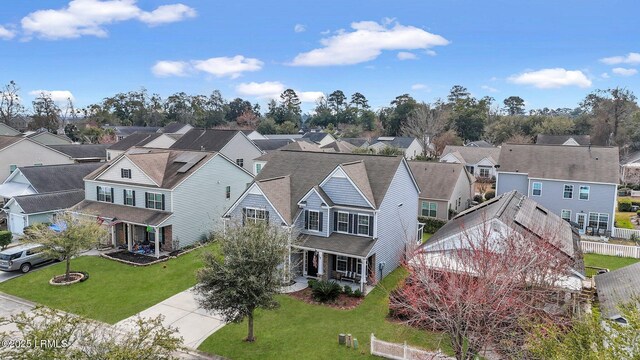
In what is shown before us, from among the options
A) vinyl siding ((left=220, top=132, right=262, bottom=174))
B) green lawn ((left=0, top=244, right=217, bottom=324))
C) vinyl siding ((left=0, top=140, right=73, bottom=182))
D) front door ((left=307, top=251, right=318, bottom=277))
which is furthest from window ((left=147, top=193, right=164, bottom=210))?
vinyl siding ((left=0, top=140, right=73, bottom=182))

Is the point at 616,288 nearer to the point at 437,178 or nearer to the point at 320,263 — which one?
the point at 320,263

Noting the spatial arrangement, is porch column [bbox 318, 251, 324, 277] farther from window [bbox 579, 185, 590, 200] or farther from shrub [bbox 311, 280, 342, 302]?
window [bbox 579, 185, 590, 200]

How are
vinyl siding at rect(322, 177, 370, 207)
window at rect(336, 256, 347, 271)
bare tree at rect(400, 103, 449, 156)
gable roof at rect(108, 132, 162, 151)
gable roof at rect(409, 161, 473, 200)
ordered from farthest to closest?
bare tree at rect(400, 103, 449, 156) < gable roof at rect(108, 132, 162, 151) < gable roof at rect(409, 161, 473, 200) < window at rect(336, 256, 347, 271) < vinyl siding at rect(322, 177, 370, 207)

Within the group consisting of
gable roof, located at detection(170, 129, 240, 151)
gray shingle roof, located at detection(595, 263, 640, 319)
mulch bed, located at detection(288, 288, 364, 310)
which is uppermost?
gable roof, located at detection(170, 129, 240, 151)

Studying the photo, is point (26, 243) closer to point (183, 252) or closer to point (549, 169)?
point (183, 252)

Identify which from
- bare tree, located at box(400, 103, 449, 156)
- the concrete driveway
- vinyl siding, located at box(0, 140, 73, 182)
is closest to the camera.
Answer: the concrete driveway

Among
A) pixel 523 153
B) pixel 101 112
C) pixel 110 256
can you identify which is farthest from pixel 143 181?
pixel 101 112
